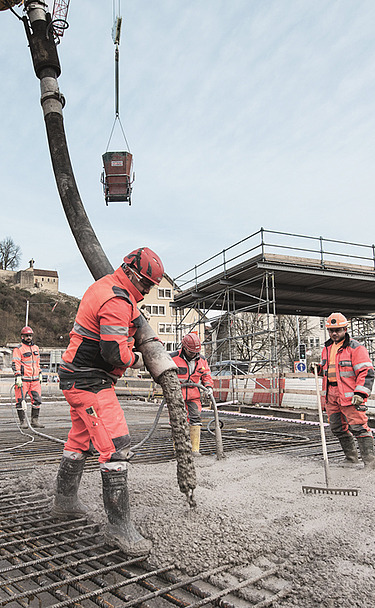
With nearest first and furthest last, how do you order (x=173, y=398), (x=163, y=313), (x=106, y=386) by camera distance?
(x=106, y=386)
(x=173, y=398)
(x=163, y=313)

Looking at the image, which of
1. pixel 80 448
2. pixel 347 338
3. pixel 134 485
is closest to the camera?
pixel 80 448

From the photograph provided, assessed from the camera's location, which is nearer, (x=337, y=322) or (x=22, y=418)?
(x=337, y=322)

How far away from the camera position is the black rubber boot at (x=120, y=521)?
2578 mm

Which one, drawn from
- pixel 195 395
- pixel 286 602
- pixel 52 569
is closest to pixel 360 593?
pixel 286 602

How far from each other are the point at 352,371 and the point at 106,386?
2991 mm

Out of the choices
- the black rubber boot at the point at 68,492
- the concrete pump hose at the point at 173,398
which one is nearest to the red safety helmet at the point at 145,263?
the concrete pump hose at the point at 173,398

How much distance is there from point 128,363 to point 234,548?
1.21 meters

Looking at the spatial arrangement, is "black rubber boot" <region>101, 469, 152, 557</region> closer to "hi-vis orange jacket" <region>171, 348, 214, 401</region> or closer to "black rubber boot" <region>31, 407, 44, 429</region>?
"hi-vis orange jacket" <region>171, 348, 214, 401</region>

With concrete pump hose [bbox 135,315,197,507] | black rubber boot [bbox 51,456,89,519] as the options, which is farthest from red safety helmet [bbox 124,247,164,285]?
black rubber boot [bbox 51,456,89,519]

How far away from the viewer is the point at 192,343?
567 centimetres

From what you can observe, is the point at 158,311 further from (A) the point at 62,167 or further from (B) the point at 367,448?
(B) the point at 367,448

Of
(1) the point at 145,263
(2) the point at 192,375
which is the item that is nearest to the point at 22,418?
(2) the point at 192,375

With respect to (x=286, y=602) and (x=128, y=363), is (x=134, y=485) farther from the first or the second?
(x=286, y=602)

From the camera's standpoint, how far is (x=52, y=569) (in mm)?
2336
